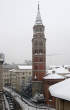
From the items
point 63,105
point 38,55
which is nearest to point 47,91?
point 38,55

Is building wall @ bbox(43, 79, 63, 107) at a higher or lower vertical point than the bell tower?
lower

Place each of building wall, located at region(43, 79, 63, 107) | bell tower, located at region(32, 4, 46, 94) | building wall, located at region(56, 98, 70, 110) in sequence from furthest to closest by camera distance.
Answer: bell tower, located at region(32, 4, 46, 94) → building wall, located at region(43, 79, 63, 107) → building wall, located at region(56, 98, 70, 110)

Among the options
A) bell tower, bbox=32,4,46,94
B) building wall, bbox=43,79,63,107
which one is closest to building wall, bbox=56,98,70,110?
building wall, bbox=43,79,63,107

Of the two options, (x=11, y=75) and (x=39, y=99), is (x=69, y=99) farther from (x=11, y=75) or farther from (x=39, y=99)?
(x=11, y=75)

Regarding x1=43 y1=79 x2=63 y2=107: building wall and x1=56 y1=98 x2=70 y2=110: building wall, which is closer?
x1=56 y1=98 x2=70 y2=110: building wall

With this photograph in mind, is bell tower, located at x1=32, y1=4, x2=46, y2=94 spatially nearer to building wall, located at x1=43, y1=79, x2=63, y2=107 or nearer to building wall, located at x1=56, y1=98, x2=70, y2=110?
building wall, located at x1=43, y1=79, x2=63, y2=107

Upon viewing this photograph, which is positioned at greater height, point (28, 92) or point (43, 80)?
point (43, 80)

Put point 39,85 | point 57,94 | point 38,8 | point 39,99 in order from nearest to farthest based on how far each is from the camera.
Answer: point 57,94, point 39,99, point 39,85, point 38,8

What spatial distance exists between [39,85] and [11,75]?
115 feet

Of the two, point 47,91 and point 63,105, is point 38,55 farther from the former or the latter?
point 63,105

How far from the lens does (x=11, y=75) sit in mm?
72375

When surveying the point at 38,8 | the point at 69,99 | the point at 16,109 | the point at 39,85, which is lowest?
the point at 16,109

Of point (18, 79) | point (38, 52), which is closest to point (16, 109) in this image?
point (38, 52)

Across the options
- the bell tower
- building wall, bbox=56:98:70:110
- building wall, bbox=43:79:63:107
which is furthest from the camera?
the bell tower
